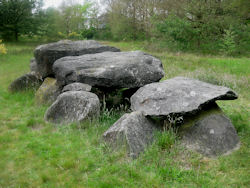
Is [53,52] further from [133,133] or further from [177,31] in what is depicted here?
[177,31]

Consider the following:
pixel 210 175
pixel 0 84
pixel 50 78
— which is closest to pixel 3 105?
pixel 50 78

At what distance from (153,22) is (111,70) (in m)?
18.9

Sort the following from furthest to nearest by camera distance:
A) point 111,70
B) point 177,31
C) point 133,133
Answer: point 177,31
point 111,70
point 133,133

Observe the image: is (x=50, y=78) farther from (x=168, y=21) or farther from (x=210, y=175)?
(x=168, y=21)

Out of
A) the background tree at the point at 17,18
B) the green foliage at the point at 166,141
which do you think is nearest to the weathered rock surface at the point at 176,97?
the green foliage at the point at 166,141

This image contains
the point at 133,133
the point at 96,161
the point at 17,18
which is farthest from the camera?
the point at 17,18

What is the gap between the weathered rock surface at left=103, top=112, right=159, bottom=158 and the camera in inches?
191

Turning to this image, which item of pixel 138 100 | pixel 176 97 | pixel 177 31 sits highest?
pixel 177 31

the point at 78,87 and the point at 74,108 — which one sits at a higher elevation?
the point at 78,87

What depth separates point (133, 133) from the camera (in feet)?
16.5

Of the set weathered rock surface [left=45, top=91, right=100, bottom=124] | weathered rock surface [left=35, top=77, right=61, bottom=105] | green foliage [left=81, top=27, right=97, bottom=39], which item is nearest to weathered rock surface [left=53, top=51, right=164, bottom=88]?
weathered rock surface [left=35, top=77, right=61, bottom=105]

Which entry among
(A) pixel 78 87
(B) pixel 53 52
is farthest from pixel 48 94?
(B) pixel 53 52

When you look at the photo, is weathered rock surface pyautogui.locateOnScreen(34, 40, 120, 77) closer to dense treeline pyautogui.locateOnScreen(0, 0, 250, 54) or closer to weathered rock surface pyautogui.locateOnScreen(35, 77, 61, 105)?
weathered rock surface pyautogui.locateOnScreen(35, 77, 61, 105)

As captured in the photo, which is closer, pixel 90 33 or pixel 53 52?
pixel 53 52
